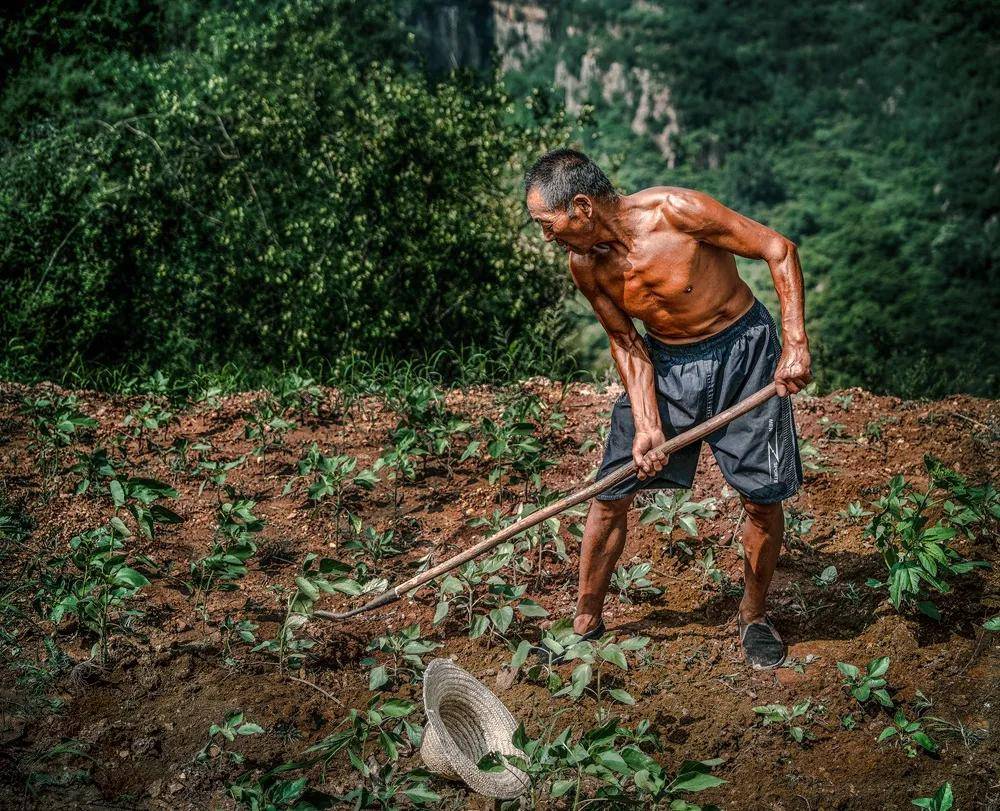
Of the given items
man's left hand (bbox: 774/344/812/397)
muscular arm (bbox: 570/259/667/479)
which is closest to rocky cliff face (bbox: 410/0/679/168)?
muscular arm (bbox: 570/259/667/479)

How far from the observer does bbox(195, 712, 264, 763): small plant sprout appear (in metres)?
2.66

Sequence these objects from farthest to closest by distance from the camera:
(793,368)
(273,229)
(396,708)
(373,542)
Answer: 1. (273,229)
2. (373,542)
3. (793,368)
4. (396,708)

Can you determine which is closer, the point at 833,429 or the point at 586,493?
the point at 586,493

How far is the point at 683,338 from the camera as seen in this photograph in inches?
117

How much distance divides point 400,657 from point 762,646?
1.16 metres

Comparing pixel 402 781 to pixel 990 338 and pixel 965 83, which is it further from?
pixel 965 83

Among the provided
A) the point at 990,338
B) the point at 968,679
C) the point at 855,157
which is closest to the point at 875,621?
the point at 968,679

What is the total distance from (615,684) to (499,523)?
0.72 meters

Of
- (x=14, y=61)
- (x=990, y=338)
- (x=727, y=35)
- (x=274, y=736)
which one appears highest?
(x=727, y=35)

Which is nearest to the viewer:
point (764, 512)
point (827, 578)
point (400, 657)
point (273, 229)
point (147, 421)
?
point (764, 512)

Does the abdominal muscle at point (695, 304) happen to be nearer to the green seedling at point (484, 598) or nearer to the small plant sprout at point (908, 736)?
the green seedling at point (484, 598)

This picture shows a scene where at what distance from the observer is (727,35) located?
32.4 metres

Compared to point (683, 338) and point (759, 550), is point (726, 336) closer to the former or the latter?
point (683, 338)

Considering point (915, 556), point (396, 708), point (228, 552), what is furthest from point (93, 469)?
point (915, 556)
